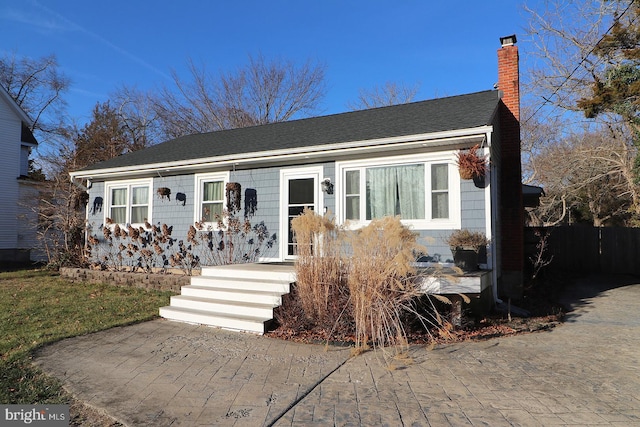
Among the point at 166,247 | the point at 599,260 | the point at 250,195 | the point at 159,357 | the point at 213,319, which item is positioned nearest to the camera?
the point at 159,357

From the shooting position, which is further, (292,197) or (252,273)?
(292,197)

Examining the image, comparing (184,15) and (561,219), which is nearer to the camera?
(184,15)

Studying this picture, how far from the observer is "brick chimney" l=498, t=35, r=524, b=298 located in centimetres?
844

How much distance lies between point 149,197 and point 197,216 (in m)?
1.88

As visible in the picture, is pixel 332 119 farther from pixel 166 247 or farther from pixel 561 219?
pixel 561 219

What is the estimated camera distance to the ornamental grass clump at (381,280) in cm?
447

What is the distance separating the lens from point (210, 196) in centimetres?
988

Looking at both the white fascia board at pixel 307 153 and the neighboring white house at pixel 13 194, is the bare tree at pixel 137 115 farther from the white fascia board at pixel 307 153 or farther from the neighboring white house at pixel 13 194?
the white fascia board at pixel 307 153

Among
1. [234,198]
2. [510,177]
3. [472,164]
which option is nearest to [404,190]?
[472,164]

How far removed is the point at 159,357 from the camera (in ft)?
14.6

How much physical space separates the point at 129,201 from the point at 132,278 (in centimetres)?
272

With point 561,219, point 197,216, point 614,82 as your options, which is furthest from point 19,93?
point 561,219

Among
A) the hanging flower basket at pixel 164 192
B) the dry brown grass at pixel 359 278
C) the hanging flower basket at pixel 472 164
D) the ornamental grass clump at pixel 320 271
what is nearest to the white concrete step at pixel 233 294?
the dry brown grass at pixel 359 278

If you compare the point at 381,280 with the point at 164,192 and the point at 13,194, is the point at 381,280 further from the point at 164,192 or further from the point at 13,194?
the point at 13,194
